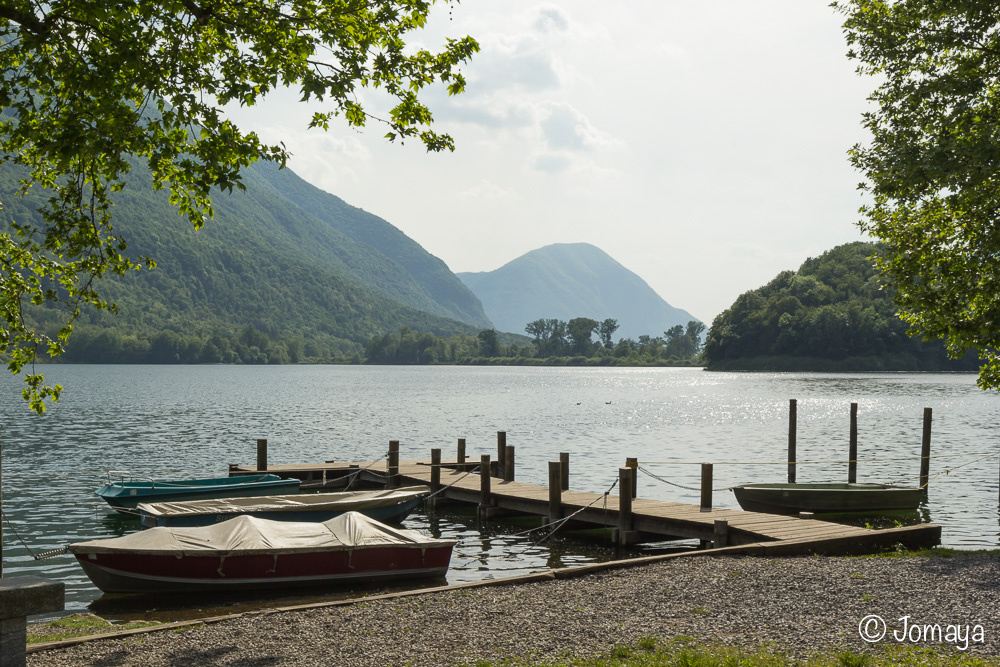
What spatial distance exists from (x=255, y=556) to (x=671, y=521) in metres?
9.50

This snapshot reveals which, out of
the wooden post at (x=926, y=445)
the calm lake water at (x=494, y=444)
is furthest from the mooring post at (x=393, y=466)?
the wooden post at (x=926, y=445)

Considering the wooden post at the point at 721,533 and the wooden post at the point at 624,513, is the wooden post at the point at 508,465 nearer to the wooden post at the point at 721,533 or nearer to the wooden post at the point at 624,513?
the wooden post at the point at 624,513

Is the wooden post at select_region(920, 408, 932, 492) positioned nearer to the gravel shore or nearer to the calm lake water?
the calm lake water

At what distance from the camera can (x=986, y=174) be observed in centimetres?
1548

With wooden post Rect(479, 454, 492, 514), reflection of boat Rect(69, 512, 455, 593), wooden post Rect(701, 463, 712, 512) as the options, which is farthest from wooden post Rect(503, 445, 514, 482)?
reflection of boat Rect(69, 512, 455, 593)

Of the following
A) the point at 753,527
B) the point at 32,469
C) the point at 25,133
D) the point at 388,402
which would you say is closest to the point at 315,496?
the point at 753,527

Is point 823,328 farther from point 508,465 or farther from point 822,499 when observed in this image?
point 508,465

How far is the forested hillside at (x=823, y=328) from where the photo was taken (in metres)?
153

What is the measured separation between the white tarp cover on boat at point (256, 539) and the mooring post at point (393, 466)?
36.5ft

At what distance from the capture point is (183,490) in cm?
2464

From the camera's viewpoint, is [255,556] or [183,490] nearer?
[255,556]

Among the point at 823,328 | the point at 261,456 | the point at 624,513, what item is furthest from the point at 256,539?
the point at 823,328

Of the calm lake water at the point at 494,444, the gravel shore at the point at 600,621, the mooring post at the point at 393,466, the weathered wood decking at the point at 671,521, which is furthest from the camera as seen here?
the mooring post at the point at 393,466

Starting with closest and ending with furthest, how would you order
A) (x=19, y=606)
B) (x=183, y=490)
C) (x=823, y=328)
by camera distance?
(x=19, y=606)
(x=183, y=490)
(x=823, y=328)
